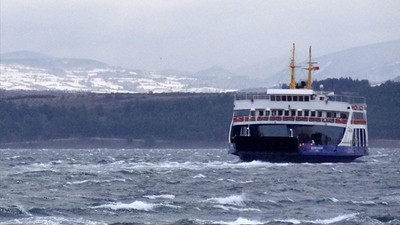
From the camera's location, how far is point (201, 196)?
56594mm

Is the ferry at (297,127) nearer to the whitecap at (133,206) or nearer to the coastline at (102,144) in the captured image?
the whitecap at (133,206)

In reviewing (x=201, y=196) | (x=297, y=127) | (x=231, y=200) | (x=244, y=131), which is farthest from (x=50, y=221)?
(x=297, y=127)

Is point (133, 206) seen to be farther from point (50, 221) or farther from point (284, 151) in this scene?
point (284, 151)

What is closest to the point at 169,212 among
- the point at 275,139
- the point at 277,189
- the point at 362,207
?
the point at 362,207

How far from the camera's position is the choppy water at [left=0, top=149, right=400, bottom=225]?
47719 mm

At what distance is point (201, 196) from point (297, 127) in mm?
41659

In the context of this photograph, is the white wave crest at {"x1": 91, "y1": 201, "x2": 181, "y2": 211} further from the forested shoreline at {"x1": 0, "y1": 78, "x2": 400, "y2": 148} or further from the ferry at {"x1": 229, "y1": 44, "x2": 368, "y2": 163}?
the forested shoreline at {"x1": 0, "y1": 78, "x2": 400, "y2": 148}

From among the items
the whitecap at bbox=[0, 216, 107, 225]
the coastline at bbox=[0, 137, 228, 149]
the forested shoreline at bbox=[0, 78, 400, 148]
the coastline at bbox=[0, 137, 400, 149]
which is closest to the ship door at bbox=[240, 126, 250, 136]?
the whitecap at bbox=[0, 216, 107, 225]

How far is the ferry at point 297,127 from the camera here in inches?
3597

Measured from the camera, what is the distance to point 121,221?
151ft

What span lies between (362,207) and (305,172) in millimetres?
25377

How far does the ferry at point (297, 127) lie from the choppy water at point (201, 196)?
834 cm

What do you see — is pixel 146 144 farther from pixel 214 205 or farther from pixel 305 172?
pixel 214 205

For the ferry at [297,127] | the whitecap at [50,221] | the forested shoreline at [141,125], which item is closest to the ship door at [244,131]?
the ferry at [297,127]
